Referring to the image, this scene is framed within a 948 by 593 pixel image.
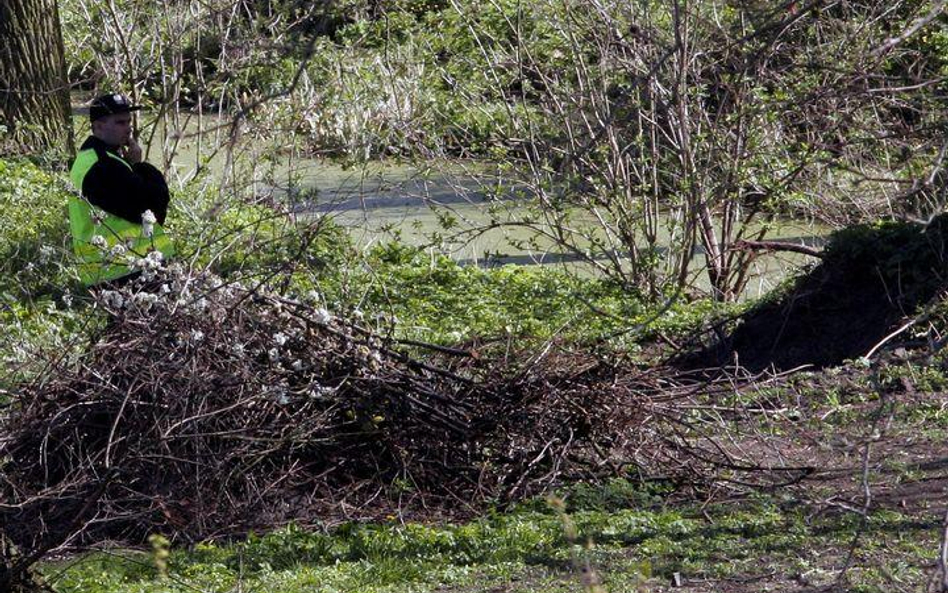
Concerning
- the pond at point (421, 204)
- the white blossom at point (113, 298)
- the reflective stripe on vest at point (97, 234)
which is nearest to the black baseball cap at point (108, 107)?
the reflective stripe on vest at point (97, 234)

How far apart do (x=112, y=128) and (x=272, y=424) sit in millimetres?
2751

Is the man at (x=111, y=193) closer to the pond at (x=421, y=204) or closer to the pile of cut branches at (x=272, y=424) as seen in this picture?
the pile of cut branches at (x=272, y=424)

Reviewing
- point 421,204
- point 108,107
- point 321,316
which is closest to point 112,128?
point 108,107

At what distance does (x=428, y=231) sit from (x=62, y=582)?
30.0 ft

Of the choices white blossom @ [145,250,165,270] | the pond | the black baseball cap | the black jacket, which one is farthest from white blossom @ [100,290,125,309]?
the pond

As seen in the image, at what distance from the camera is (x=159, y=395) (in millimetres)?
6484

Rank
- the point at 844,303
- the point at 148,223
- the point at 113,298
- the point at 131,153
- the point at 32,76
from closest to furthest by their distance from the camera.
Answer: the point at 113,298 → the point at 148,223 → the point at 131,153 → the point at 844,303 → the point at 32,76

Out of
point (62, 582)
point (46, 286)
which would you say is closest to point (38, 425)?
point (62, 582)

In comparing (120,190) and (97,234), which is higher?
(120,190)

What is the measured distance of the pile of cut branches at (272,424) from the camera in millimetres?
6430

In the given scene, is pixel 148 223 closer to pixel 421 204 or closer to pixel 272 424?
pixel 272 424

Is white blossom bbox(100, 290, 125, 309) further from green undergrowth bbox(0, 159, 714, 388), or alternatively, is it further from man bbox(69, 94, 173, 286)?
green undergrowth bbox(0, 159, 714, 388)

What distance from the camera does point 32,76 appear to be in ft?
47.8

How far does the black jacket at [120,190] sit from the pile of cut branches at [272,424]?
1364 mm
